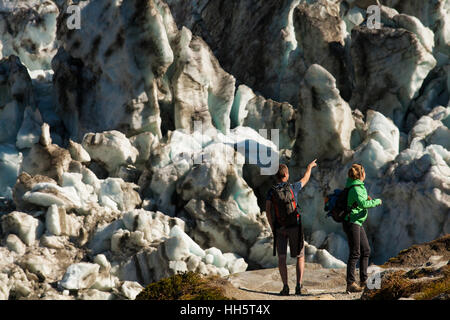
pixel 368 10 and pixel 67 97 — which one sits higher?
pixel 368 10

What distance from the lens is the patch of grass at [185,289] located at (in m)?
11.7

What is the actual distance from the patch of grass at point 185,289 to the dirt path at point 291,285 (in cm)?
41

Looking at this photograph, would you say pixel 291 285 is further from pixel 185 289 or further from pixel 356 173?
pixel 185 289

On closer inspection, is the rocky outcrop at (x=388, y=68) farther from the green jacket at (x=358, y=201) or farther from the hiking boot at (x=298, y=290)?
the hiking boot at (x=298, y=290)

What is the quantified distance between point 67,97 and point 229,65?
10619mm

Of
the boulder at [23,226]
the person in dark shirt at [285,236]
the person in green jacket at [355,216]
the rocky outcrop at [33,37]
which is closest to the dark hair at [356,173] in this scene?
the person in green jacket at [355,216]

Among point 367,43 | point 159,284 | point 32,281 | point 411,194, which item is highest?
point 367,43

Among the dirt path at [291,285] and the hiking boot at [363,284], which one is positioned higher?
the hiking boot at [363,284]

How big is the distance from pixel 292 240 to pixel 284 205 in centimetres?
68

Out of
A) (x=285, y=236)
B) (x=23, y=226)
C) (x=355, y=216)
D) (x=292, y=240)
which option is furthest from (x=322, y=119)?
(x=292, y=240)

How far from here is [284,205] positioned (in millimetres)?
13031

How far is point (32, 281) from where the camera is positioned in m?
23.8

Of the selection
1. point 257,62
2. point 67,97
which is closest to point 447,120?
point 257,62
